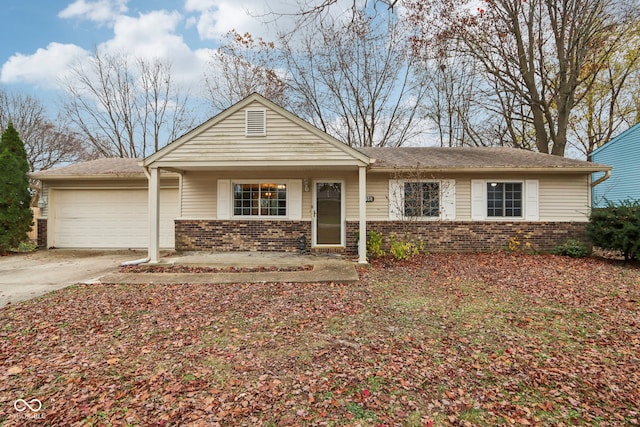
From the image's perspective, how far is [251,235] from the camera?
956 cm

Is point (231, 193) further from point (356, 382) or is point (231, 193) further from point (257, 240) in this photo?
point (356, 382)

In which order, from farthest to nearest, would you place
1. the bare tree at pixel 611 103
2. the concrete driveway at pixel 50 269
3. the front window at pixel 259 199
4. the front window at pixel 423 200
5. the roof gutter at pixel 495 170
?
the bare tree at pixel 611 103
the front window at pixel 259 199
the front window at pixel 423 200
the roof gutter at pixel 495 170
the concrete driveway at pixel 50 269

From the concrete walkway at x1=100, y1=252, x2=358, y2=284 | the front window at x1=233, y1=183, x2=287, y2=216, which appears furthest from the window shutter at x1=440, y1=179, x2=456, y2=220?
the front window at x1=233, y1=183, x2=287, y2=216

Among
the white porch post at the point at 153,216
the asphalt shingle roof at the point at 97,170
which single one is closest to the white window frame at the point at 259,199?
the white porch post at the point at 153,216

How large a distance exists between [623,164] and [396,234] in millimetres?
11913

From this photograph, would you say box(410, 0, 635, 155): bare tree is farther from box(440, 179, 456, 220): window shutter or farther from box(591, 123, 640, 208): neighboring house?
box(440, 179, 456, 220): window shutter

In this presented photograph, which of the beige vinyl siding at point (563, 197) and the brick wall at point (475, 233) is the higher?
the beige vinyl siding at point (563, 197)

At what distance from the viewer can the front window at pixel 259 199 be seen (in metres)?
9.64

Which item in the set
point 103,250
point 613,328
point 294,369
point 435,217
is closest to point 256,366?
point 294,369

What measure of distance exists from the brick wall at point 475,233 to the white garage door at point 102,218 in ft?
23.2

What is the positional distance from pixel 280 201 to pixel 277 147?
7.95ft

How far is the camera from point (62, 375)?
2.86m

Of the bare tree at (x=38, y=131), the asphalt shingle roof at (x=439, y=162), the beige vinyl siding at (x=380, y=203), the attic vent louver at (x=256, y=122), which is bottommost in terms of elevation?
the beige vinyl siding at (x=380, y=203)

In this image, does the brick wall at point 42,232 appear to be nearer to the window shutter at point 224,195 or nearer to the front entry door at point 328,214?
the window shutter at point 224,195
